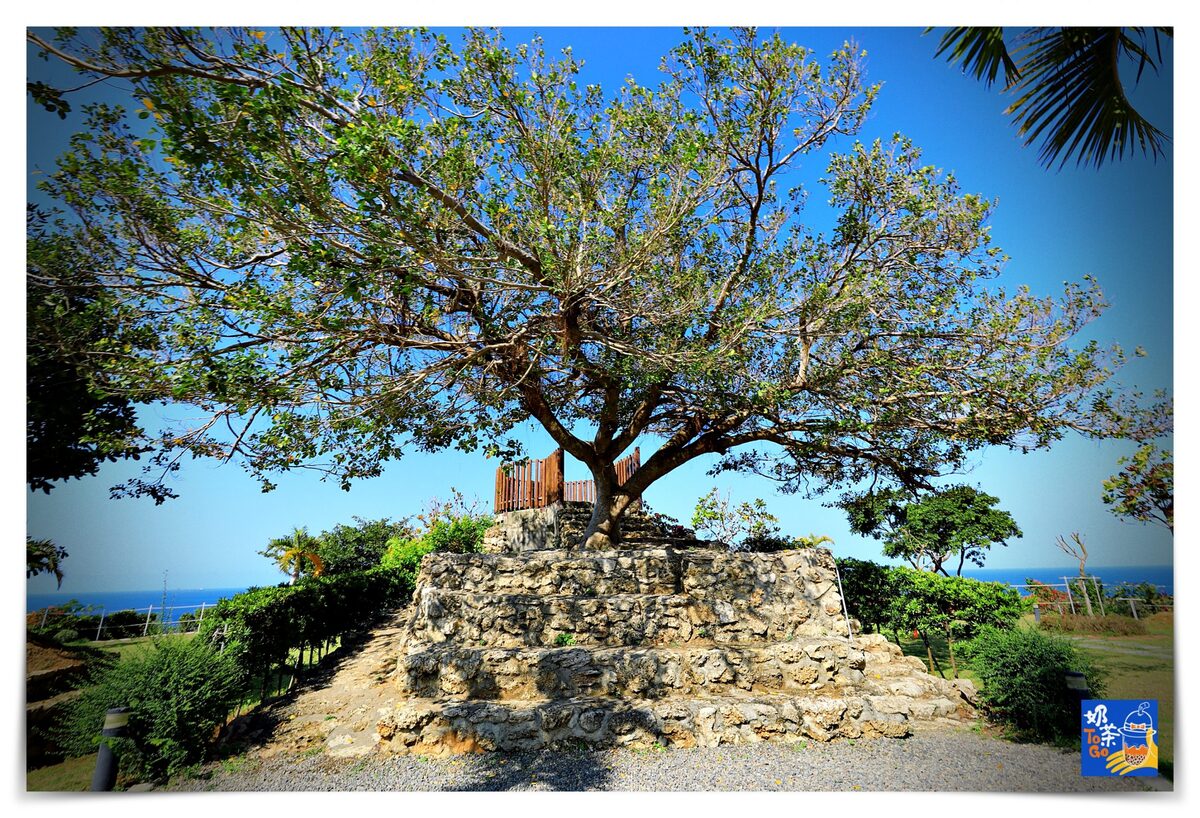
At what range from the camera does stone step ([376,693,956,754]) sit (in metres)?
4.61

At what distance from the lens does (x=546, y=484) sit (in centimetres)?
1151

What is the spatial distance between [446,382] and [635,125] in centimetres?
367

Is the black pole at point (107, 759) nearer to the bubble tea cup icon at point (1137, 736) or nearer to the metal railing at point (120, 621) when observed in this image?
the metal railing at point (120, 621)

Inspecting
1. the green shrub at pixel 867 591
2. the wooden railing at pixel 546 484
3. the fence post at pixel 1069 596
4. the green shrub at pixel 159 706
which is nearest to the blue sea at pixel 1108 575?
the fence post at pixel 1069 596

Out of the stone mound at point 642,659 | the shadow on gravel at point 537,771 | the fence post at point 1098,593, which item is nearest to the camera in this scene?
the shadow on gravel at point 537,771

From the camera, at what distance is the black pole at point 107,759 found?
3.81 m

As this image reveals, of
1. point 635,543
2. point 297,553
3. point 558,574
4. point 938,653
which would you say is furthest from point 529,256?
point 297,553

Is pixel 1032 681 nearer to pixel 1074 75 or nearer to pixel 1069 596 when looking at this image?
pixel 1069 596

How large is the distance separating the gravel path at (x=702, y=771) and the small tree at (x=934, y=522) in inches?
188

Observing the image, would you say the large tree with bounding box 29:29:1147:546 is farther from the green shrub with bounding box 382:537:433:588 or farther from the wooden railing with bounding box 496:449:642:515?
the green shrub with bounding box 382:537:433:588

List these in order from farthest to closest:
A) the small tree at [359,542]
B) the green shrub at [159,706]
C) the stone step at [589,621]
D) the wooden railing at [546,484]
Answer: the small tree at [359,542] < the wooden railing at [546,484] < the stone step at [589,621] < the green shrub at [159,706]

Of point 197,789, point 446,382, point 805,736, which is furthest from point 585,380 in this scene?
point 197,789

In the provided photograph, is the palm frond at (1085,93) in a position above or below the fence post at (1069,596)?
above

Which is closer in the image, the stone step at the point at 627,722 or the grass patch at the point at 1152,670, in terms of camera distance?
the grass patch at the point at 1152,670
